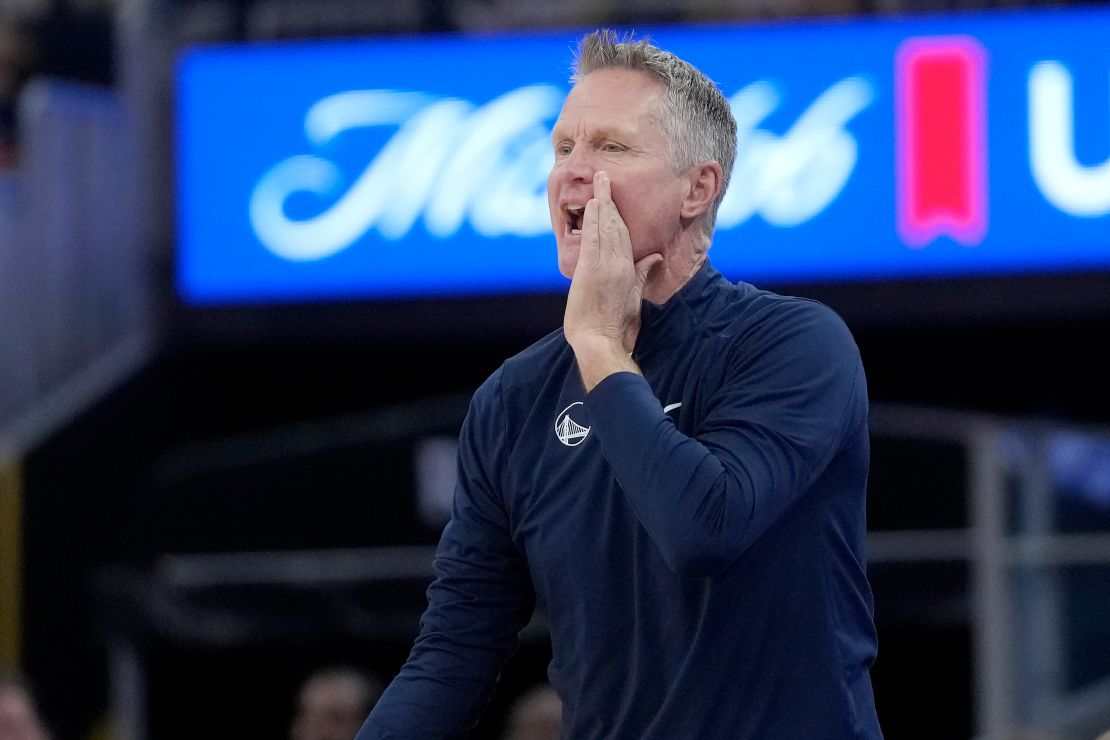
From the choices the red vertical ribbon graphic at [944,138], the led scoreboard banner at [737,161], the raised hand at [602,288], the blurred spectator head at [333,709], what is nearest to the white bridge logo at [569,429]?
the raised hand at [602,288]

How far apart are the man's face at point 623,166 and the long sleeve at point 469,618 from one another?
0.89 ft

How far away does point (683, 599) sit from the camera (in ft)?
6.22

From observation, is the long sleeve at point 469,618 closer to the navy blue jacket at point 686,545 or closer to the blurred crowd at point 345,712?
the navy blue jacket at point 686,545

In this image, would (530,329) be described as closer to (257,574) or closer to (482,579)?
(257,574)

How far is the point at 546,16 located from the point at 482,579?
5.36 meters

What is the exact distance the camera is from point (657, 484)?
5.81 feet

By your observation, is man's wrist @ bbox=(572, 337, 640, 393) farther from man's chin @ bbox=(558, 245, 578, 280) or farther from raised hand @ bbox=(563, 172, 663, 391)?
man's chin @ bbox=(558, 245, 578, 280)

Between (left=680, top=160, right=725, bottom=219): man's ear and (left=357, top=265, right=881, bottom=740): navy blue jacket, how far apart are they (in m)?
0.08

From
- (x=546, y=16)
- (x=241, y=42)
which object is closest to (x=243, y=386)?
(x=241, y=42)

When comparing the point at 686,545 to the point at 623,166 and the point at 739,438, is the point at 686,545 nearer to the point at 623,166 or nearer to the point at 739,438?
the point at 739,438

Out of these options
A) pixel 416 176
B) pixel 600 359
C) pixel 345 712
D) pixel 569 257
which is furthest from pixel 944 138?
pixel 600 359

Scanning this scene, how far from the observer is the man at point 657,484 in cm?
183

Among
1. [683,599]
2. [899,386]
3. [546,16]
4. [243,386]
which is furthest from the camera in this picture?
[243,386]

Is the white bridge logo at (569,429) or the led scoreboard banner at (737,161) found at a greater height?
the white bridge logo at (569,429)
